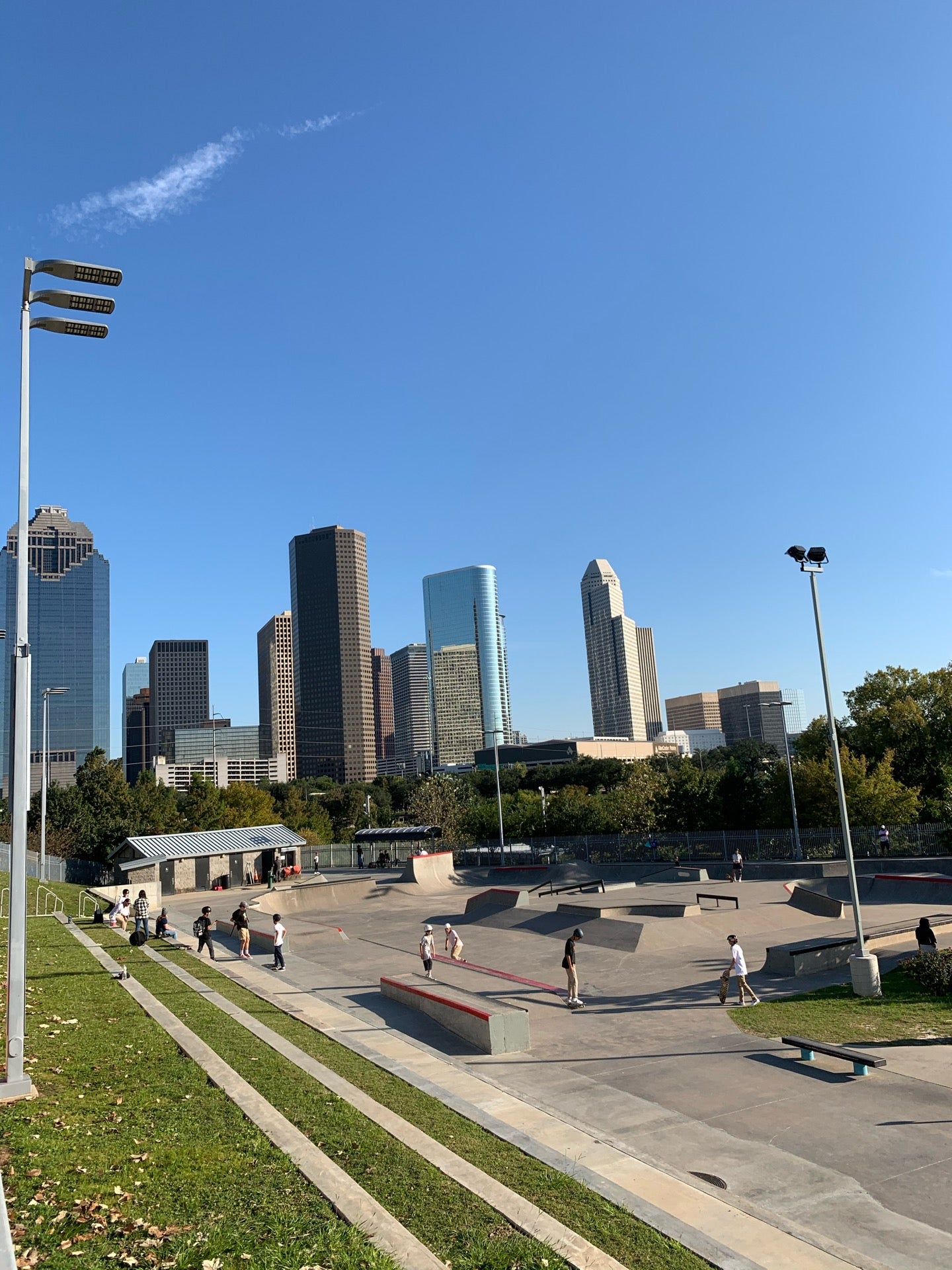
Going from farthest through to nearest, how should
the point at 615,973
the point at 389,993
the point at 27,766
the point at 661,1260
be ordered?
1. the point at 615,973
2. the point at 389,993
3. the point at 27,766
4. the point at 661,1260

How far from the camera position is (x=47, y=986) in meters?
15.6

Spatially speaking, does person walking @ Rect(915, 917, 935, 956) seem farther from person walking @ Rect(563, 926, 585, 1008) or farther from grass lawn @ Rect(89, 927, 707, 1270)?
grass lawn @ Rect(89, 927, 707, 1270)

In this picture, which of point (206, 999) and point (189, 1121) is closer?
point (189, 1121)

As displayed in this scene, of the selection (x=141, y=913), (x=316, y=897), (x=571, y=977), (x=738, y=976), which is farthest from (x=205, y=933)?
(x=316, y=897)

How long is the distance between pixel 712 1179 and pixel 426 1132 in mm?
3079

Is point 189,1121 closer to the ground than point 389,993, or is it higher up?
higher up

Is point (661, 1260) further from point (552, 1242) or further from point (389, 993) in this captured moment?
point (389, 993)

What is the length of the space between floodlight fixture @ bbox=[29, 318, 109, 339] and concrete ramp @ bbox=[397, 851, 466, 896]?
3792 cm

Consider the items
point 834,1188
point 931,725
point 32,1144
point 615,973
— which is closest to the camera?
point 32,1144

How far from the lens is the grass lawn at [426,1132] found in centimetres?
661

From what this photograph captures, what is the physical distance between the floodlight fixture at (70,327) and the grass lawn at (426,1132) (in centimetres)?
987

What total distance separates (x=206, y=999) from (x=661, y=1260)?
12119 mm

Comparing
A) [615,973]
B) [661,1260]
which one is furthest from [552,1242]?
[615,973]

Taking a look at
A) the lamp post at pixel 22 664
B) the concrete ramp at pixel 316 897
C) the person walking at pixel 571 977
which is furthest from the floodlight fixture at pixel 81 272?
the concrete ramp at pixel 316 897
